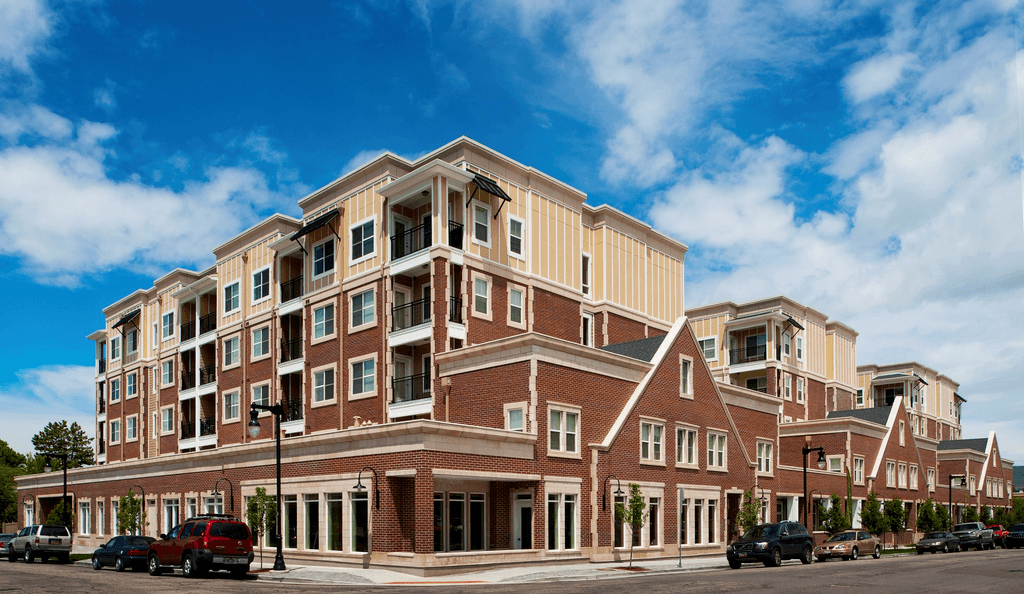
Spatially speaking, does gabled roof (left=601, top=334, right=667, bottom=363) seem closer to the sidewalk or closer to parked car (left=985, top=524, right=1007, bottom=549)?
the sidewalk

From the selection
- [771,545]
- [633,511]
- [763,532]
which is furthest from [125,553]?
[771,545]

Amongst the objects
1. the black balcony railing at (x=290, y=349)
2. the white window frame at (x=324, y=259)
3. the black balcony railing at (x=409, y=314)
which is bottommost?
the black balcony railing at (x=290, y=349)

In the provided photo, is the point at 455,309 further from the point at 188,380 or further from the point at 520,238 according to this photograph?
the point at 188,380

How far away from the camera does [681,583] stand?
83.4ft

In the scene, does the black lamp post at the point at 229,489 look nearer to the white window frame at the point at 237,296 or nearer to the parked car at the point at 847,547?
the white window frame at the point at 237,296

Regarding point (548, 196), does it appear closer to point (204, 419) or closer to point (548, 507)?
point (548, 507)

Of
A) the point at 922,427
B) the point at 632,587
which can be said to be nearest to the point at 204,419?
the point at 632,587

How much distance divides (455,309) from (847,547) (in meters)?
22.7

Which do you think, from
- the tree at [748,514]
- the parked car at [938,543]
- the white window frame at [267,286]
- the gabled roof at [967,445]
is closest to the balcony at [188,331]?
the white window frame at [267,286]

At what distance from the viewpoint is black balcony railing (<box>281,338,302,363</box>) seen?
4953 cm

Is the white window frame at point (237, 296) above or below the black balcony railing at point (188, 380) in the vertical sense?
above

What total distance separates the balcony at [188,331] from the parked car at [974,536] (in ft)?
178

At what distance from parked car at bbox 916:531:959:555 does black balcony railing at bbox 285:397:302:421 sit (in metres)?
39.0

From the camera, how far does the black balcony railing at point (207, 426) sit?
57.6 m
